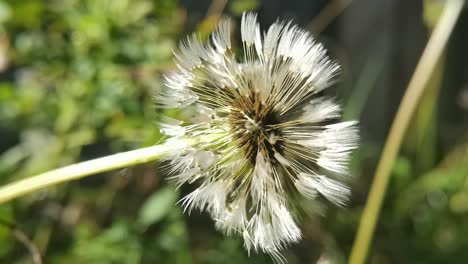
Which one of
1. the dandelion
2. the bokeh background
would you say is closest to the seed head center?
the dandelion

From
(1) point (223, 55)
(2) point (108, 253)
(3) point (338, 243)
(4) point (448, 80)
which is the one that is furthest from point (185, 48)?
(4) point (448, 80)

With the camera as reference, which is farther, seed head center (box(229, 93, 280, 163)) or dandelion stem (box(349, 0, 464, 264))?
dandelion stem (box(349, 0, 464, 264))

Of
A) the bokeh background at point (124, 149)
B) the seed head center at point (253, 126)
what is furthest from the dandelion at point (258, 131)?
the bokeh background at point (124, 149)

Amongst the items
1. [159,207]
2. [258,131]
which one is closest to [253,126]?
[258,131]

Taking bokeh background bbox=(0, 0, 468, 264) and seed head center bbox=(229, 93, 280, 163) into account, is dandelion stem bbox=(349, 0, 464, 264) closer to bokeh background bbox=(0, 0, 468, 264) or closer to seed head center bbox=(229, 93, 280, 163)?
bokeh background bbox=(0, 0, 468, 264)

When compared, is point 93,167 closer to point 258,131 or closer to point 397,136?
point 258,131

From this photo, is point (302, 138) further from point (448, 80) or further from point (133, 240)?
point (448, 80)
